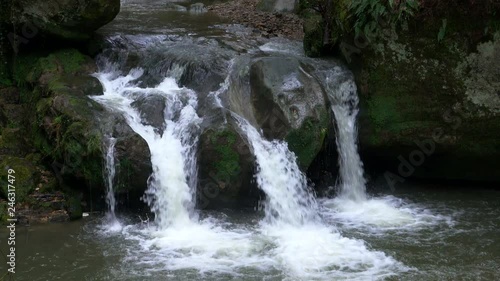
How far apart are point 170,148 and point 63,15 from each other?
319cm

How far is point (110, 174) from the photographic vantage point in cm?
890

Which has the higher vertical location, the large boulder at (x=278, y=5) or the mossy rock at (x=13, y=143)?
the large boulder at (x=278, y=5)

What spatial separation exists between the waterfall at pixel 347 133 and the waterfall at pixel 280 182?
3.25ft

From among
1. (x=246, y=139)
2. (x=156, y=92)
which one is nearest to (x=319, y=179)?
(x=246, y=139)

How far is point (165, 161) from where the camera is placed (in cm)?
912

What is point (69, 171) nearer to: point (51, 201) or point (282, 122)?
point (51, 201)

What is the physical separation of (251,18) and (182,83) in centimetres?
551

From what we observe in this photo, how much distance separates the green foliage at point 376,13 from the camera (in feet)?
31.5

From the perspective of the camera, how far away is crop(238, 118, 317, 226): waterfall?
29.9 feet

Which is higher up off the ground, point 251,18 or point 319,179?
point 251,18

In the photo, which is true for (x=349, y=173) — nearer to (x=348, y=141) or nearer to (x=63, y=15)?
(x=348, y=141)

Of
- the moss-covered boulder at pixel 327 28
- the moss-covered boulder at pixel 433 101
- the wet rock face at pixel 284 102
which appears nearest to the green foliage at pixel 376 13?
the moss-covered boulder at pixel 433 101

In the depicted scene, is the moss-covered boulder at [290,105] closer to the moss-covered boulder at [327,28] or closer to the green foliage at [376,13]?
the moss-covered boulder at [327,28]

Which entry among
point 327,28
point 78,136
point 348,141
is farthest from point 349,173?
point 78,136
